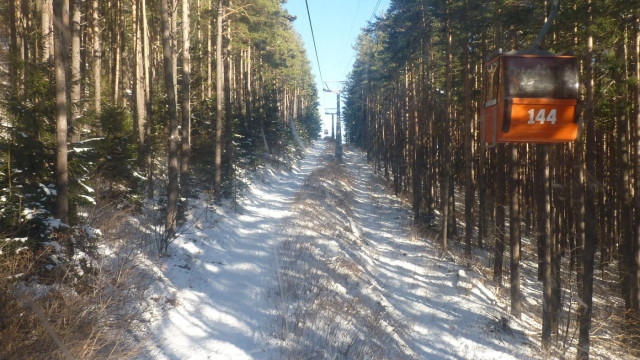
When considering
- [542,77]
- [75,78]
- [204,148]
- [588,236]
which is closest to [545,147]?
[588,236]

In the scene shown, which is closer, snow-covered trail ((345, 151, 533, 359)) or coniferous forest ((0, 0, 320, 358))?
coniferous forest ((0, 0, 320, 358))

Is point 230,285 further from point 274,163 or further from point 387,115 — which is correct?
point 387,115

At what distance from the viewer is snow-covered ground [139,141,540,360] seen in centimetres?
757

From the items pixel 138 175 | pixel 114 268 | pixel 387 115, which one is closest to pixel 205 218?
pixel 138 175

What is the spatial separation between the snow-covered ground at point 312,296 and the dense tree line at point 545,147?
164 centimetres

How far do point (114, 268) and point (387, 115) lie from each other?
40.3 m

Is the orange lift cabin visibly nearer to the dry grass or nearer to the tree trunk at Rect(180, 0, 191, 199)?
the dry grass

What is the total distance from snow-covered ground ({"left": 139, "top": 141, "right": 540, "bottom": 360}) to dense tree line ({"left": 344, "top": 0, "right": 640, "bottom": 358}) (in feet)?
5.37

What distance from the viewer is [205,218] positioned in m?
15.2

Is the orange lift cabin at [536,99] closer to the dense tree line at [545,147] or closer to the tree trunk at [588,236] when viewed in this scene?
the dense tree line at [545,147]

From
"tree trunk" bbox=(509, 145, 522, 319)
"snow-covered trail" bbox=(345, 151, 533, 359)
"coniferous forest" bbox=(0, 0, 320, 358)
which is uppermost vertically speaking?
"coniferous forest" bbox=(0, 0, 320, 358)

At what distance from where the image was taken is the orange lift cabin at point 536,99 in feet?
26.2

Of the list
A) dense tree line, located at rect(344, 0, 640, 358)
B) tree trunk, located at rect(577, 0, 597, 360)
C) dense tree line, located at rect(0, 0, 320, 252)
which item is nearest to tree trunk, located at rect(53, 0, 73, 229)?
dense tree line, located at rect(0, 0, 320, 252)

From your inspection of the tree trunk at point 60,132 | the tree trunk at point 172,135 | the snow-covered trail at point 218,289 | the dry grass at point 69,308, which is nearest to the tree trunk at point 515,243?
the snow-covered trail at point 218,289
